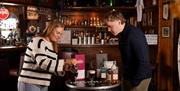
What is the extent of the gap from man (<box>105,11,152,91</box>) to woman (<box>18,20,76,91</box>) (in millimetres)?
594

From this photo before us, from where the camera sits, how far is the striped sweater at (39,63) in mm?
2812

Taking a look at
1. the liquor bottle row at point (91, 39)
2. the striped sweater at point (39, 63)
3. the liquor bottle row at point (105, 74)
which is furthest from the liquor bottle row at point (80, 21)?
the striped sweater at point (39, 63)

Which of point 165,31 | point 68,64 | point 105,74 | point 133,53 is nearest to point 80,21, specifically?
point 165,31

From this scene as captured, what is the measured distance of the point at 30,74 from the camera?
2891mm

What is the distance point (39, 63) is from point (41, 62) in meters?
0.02

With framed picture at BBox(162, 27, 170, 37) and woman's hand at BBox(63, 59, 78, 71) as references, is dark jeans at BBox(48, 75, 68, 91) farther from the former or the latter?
woman's hand at BBox(63, 59, 78, 71)

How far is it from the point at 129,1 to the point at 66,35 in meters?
1.68

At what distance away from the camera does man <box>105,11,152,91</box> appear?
2844 millimetres

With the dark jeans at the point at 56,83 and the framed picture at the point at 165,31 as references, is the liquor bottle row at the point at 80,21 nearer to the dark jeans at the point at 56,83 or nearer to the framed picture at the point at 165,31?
the dark jeans at the point at 56,83

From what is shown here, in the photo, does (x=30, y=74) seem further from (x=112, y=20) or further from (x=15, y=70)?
(x=15, y=70)

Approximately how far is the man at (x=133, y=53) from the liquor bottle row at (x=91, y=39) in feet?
12.4

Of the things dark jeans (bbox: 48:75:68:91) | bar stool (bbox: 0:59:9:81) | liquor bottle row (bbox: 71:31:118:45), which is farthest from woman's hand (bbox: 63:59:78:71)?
liquor bottle row (bbox: 71:31:118:45)

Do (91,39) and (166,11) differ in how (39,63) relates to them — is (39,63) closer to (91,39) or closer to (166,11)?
(166,11)

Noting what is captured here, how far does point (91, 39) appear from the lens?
6.82 m
